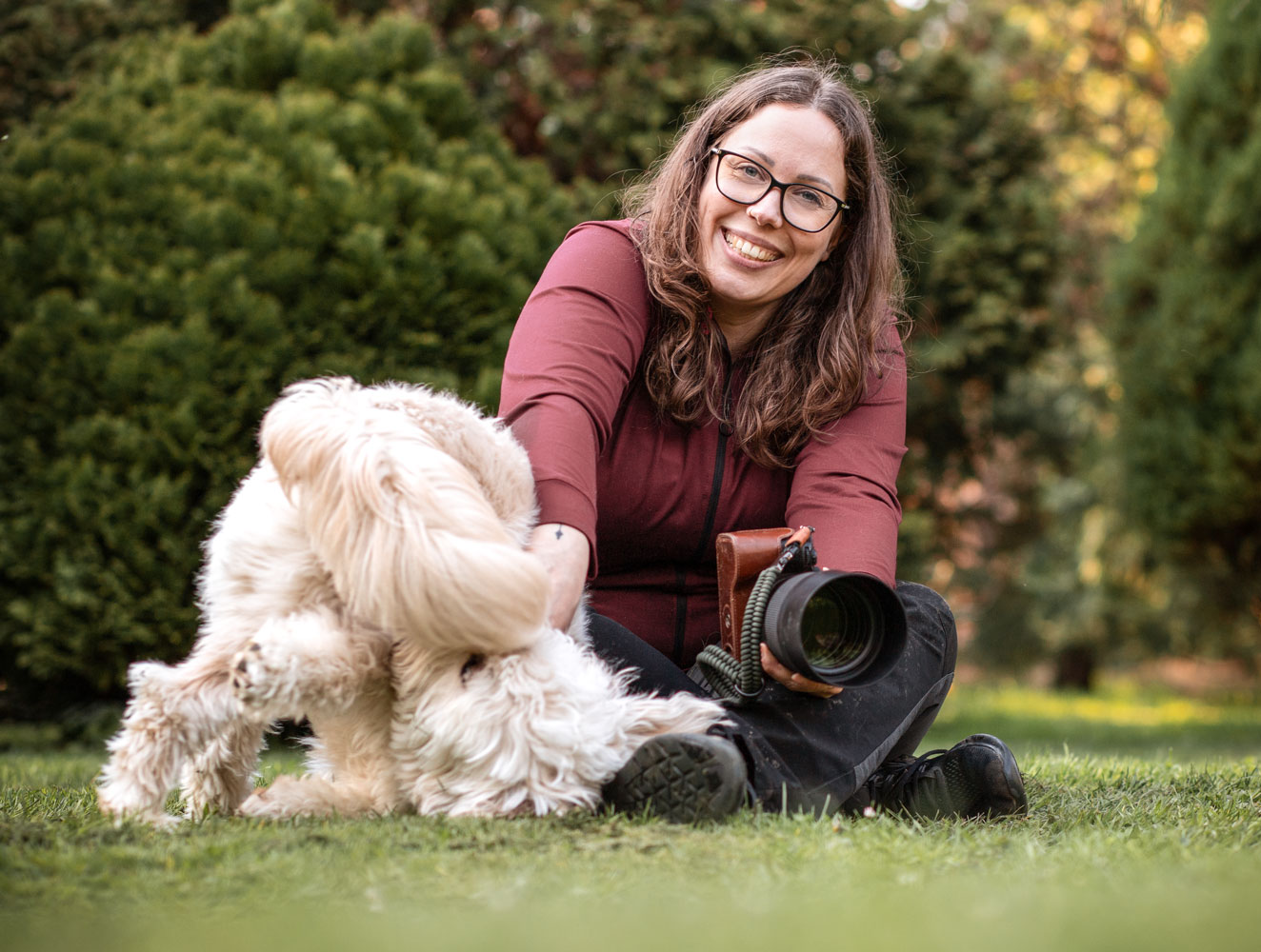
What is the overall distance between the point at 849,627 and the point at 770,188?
0.96 m

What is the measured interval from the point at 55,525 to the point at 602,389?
294 centimetres

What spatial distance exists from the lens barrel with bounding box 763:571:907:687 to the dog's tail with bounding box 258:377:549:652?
503 mm

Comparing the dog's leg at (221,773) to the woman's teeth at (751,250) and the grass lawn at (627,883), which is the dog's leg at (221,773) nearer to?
the grass lawn at (627,883)

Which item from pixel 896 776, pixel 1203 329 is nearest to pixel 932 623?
pixel 896 776

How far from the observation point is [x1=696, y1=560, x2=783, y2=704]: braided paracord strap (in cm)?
212

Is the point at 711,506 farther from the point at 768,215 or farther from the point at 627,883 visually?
the point at 627,883

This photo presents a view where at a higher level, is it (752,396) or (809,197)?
(809,197)

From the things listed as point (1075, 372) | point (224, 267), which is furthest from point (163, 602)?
point (1075, 372)

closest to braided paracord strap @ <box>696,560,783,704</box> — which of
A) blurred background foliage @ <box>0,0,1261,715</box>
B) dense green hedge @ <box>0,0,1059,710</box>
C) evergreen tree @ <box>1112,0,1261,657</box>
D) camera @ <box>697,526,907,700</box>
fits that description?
camera @ <box>697,526,907,700</box>

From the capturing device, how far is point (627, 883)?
1590mm

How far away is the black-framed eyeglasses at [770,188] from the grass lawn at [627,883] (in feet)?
4.11

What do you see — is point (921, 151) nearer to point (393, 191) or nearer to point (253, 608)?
point (393, 191)

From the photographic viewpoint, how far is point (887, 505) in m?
2.54

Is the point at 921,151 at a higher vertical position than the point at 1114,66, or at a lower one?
lower
